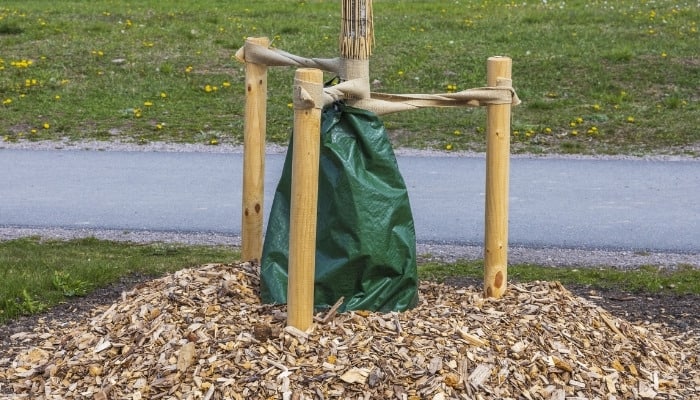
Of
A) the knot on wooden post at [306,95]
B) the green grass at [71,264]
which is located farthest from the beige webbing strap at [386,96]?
the green grass at [71,264]

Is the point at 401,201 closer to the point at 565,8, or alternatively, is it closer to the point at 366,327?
the point at 366,327

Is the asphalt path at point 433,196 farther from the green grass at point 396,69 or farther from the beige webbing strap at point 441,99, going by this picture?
the beige webbing strap at point 441,99

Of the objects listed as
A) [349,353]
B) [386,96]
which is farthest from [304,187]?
[386,96]

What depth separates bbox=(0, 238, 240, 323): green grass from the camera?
5488 millimetres

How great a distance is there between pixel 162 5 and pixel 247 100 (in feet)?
35.9

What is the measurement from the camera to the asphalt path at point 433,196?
7.02 meters

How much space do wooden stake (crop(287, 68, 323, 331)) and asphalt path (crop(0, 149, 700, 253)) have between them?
2970 millimetres

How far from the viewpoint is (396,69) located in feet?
36.6

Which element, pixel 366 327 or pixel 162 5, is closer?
pixel 366 327

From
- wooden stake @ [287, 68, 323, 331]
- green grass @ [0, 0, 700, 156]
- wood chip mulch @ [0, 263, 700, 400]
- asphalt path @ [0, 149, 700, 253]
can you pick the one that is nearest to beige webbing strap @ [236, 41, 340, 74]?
wooden stake @ [287, 68, 323, 331]

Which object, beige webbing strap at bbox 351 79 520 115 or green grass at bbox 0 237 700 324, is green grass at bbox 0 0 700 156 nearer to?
green grass at bbox 0 237 700 324

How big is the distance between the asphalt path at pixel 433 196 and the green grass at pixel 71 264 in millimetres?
502

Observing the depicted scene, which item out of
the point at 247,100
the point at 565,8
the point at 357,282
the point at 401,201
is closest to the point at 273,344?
the point at 357,282

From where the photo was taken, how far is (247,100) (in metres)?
4.70
